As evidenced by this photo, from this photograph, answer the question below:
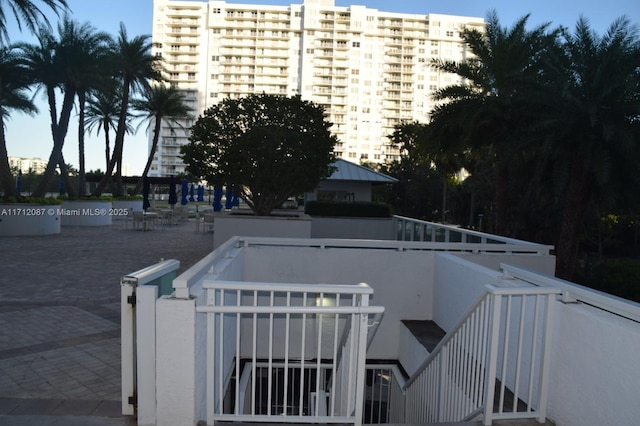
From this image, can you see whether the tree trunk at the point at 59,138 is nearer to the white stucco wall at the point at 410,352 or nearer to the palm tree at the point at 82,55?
the palm tree at the point at 82,55

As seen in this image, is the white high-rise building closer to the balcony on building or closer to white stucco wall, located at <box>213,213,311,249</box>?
white stucco wall, located at <box>213,213,311,249</box>

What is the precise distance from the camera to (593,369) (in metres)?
3.07

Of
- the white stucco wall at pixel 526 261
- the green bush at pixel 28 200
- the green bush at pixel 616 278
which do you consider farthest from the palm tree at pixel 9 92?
the green bush at pixel 616 278

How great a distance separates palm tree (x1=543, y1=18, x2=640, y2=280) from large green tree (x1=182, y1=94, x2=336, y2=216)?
6.55 meters

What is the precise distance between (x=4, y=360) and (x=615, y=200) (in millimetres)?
14611

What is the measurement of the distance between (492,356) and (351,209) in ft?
47.3

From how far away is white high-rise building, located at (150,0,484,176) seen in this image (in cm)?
10419

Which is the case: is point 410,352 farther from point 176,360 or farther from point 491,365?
point 176,360

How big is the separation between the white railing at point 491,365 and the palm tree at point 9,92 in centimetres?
1746

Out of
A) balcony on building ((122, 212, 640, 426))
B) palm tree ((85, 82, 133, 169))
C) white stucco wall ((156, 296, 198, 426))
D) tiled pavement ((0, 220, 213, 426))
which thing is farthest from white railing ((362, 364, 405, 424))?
palm tree ((85, 82, 133, 169))

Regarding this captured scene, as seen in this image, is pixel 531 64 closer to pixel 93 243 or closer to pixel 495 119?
pixel 495 119

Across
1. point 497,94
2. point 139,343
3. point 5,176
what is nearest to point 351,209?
point 497,94

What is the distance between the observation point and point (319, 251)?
305 inches

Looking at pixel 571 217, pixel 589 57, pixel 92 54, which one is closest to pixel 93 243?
pixel 92 54
